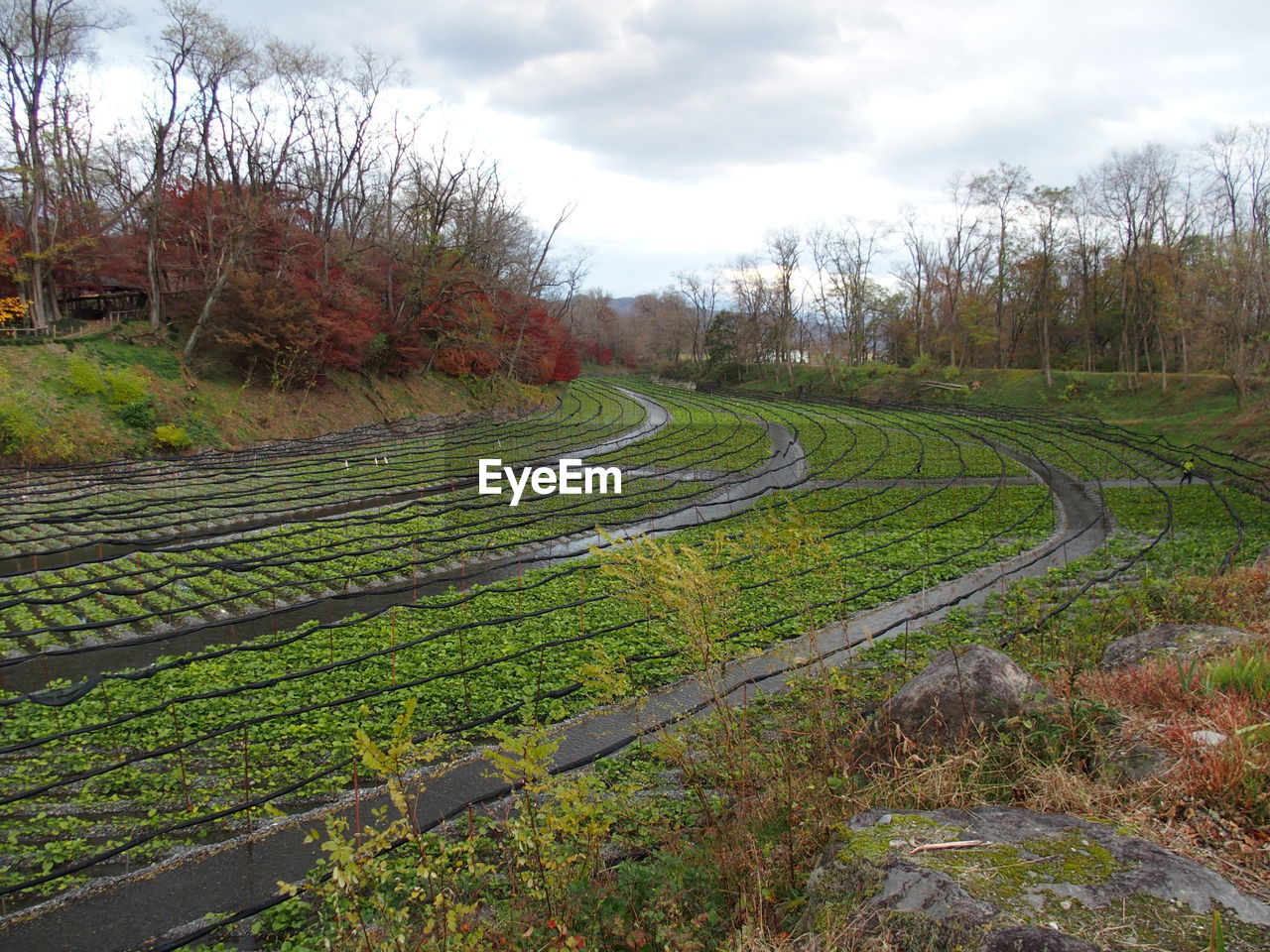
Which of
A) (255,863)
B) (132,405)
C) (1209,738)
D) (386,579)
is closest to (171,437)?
(132,405)

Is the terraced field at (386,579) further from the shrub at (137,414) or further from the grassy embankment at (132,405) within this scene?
the shrub at (137,414)

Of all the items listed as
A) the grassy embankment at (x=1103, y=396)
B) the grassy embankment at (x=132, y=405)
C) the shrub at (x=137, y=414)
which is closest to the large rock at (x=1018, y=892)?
the grassy embankment at (x=1103, y=396)

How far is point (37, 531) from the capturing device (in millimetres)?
13750

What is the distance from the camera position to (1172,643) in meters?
5.86

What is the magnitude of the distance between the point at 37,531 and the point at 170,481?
458 cm

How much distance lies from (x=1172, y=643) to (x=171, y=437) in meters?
24.9

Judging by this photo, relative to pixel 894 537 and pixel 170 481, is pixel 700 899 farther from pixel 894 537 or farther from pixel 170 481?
pixel 170 481

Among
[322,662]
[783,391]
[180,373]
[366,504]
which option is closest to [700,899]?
[322,662]

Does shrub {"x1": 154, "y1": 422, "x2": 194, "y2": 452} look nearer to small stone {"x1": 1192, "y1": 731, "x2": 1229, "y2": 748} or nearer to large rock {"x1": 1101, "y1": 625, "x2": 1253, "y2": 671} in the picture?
large rock {"x1": 1101, "y1": 625, "x2": 1253, "y2": 671}

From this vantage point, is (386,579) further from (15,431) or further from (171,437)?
(171,437)

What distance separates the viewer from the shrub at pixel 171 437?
2173cm

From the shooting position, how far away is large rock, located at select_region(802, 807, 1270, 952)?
2510 millimetres

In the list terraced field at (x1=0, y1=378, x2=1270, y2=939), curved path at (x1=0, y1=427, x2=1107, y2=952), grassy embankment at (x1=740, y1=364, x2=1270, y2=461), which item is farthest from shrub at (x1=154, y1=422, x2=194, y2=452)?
grassy embankment at (x1=740, y1=364, x2=1270, y2=461)

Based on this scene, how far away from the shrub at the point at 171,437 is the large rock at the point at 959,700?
77.1ft
